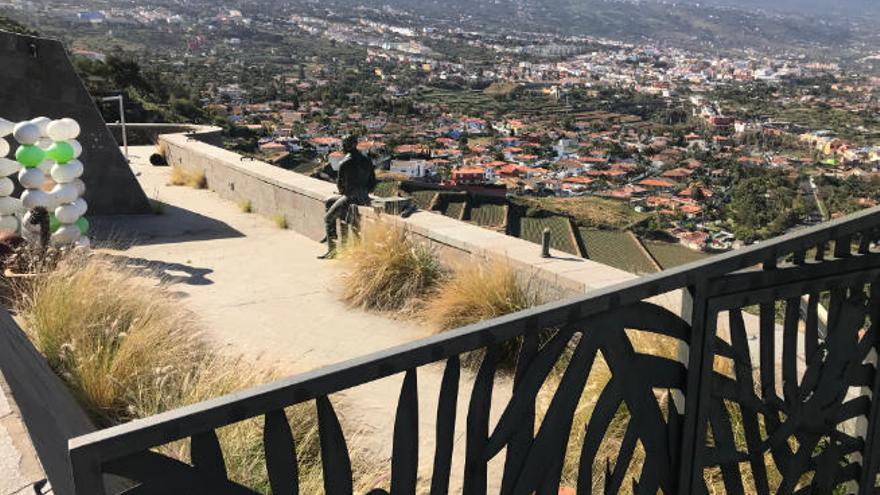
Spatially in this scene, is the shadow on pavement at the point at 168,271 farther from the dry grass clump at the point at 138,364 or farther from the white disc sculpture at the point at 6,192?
the dry grass clump at the point at 138,364

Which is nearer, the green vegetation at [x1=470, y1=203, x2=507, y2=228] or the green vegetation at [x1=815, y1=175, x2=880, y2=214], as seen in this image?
the green vegetation at [x1=470, y1=203, x2=507, y2=228]

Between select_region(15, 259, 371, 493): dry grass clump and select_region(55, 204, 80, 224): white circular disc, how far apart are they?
2313 millimetres

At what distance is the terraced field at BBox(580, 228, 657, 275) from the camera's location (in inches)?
952

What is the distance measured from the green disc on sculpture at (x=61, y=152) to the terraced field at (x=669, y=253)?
2139 cm

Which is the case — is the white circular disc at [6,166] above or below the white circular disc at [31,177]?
above

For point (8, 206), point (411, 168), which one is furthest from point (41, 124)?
point (411, 168)

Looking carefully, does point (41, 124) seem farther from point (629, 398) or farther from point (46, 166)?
point (629, 398)

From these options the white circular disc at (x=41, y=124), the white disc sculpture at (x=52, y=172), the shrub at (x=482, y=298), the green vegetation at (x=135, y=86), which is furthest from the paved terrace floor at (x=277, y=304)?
the green vegetation at (x=135, y=86)

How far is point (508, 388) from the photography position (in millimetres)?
4438

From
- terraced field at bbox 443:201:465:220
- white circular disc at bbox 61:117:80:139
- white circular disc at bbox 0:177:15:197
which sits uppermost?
white circular disc at bbox 61:117:80:139

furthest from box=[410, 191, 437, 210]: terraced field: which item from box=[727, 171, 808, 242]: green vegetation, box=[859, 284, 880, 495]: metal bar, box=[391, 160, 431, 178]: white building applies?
box=[859, 284, 880, 495]: metal bar

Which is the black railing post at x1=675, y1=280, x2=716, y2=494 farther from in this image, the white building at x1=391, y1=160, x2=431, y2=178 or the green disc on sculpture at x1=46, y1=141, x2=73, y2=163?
the white building at x1=391, y1=160, x2=431, y2=178

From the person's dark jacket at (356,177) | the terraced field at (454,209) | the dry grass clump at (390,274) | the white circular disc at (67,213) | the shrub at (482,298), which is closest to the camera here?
the shrub at (482,298)

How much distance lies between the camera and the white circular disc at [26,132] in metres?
6.58
